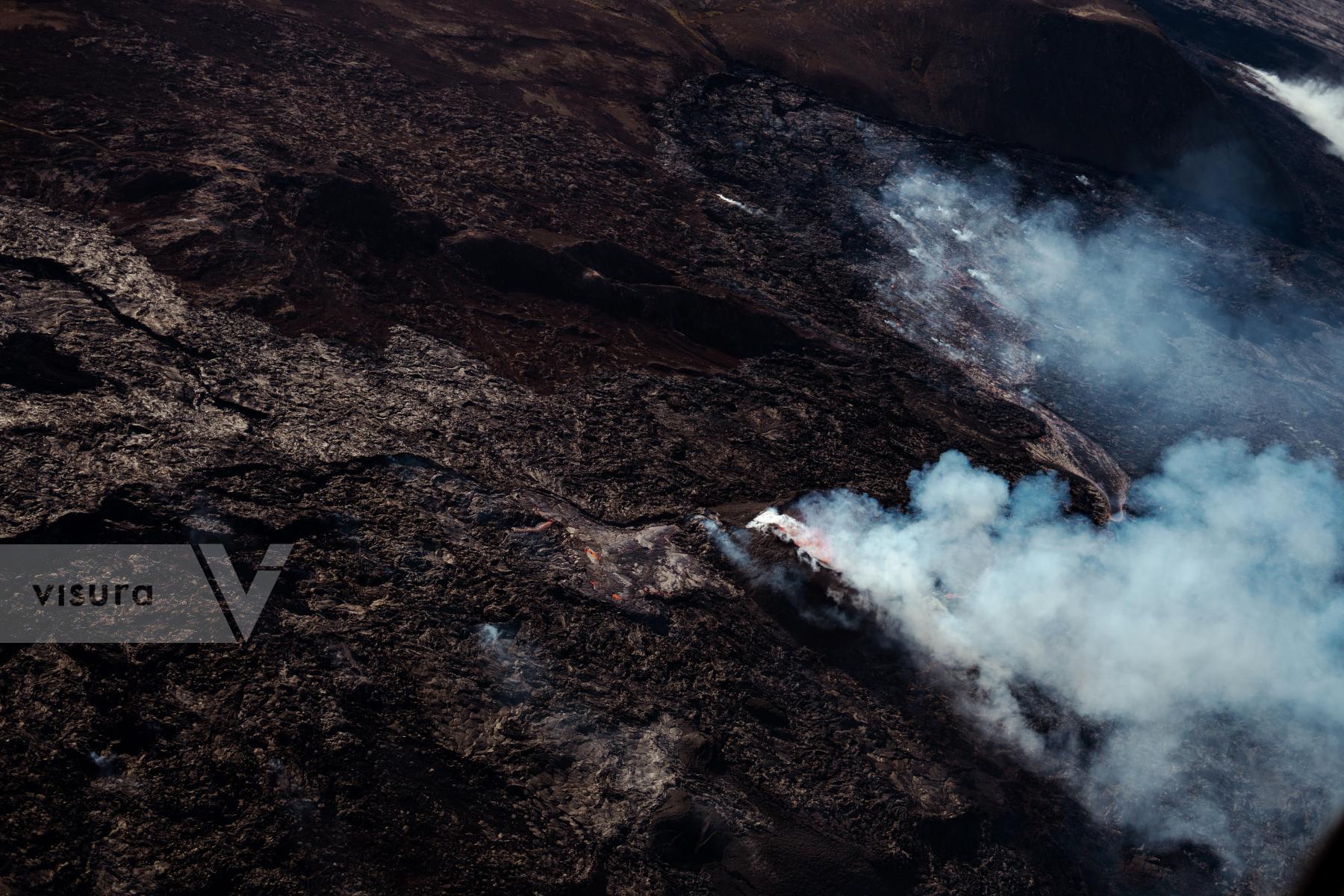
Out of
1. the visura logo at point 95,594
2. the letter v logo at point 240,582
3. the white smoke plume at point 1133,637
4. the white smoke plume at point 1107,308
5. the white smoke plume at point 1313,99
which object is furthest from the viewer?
the white smoke plume at point 1313,99

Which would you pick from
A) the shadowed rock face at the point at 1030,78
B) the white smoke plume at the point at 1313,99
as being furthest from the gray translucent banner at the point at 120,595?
the white smoke plume at the point at 1313,99

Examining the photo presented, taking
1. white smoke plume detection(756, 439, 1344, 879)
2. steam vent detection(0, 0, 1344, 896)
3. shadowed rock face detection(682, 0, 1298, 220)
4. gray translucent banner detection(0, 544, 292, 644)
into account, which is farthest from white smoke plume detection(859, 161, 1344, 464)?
gray translucent banner detection(0, 544, 292, 644)

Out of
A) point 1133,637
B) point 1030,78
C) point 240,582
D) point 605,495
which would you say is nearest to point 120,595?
point 240,582

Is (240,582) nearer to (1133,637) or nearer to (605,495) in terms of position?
(605,495)

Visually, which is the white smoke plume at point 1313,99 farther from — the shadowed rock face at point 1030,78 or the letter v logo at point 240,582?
the letter v logo at point 240,582

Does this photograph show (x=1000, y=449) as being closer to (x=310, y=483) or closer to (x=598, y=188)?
(x=598, y=188)

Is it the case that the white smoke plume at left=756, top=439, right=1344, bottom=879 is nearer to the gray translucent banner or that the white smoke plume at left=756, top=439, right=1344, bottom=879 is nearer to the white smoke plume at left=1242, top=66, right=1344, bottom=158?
the gray translucent banner
